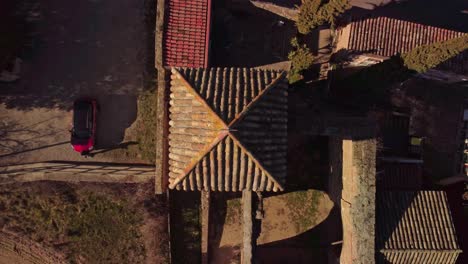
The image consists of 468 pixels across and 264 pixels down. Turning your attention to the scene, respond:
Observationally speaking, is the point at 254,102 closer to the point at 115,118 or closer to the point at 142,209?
the point at 115,118

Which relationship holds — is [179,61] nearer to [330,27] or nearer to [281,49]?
[281,49]

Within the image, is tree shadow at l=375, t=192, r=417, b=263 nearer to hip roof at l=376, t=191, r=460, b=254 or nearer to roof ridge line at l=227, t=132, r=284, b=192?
hip roof at l=376, t=191, r=460, b=254

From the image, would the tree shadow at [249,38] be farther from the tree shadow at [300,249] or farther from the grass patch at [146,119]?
the tree shadow at [300,249]

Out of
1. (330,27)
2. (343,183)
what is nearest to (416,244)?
(343,183)

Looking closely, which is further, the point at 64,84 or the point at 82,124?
the point at 64,84


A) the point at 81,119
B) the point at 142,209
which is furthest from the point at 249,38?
the point at 142,209
